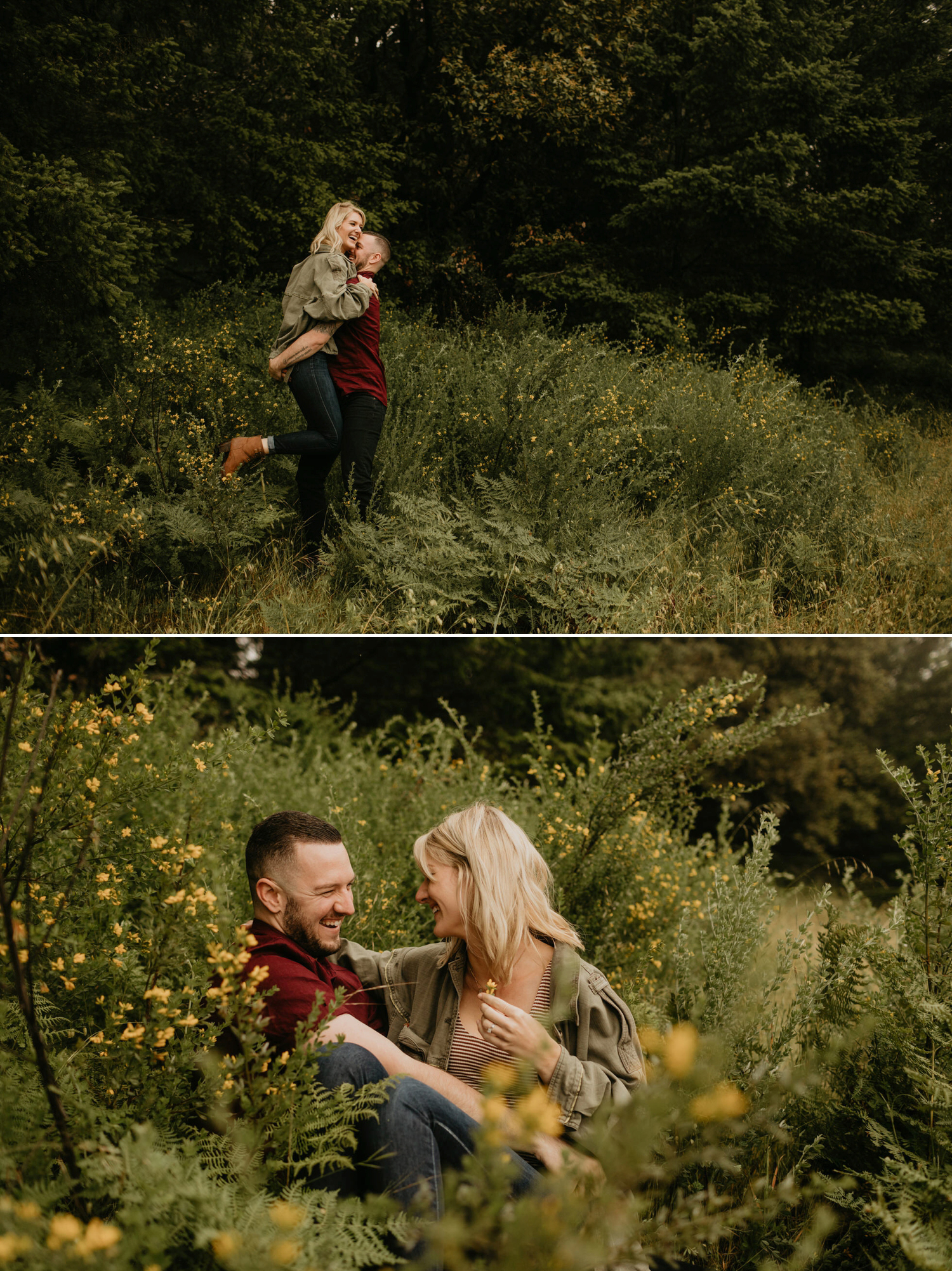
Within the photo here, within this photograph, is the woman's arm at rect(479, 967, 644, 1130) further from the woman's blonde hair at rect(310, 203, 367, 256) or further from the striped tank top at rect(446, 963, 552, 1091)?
the woman's blonde hair at rect(310, 203, 367, 256)

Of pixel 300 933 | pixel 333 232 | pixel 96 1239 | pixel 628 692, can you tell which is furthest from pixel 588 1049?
pixel 628 692

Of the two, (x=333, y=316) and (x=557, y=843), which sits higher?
(x=333, y=316)

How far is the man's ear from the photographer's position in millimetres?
2148

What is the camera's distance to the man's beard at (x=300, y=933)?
2141mm

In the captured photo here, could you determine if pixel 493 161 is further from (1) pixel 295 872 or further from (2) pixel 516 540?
(1) pixel 295 872

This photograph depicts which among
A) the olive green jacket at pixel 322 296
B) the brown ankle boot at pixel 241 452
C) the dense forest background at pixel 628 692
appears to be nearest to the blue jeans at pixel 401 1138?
the dense forest background at pixel 628 692

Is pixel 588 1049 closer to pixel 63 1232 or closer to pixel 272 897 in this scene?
pixel 272 897

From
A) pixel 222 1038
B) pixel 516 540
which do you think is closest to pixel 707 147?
pixel 516 540

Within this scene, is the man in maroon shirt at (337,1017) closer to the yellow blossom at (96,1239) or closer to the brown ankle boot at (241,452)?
the yellow blossom at (96,1239)

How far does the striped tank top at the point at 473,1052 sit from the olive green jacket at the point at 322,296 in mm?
3119

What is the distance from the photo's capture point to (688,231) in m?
10.7

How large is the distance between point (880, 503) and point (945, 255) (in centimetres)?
631

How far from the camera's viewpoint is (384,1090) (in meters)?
1.66

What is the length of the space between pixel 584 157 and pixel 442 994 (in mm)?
10981
